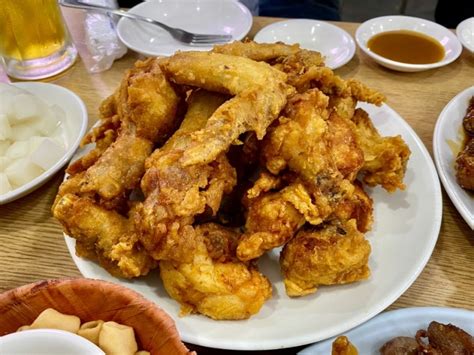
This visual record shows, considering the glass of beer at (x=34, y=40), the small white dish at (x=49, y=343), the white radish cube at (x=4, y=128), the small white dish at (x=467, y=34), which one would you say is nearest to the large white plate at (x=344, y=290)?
the small white dish at (x=49, y=343)

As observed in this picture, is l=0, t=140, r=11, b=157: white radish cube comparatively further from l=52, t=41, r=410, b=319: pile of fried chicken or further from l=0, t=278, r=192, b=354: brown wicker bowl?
l=0, t=278, r=192, b=354: brown wicker bowl

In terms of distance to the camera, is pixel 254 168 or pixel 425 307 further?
pixel 254 168

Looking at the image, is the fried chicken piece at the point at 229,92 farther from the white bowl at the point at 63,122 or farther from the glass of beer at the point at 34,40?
the glass of beer at the point at 34,40

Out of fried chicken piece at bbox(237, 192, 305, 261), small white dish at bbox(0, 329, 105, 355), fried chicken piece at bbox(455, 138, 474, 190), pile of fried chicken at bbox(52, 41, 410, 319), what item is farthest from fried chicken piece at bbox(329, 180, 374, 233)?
small white dish at bbox(0, 329, 105, 355)

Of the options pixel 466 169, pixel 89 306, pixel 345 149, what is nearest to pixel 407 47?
pixel 466 169

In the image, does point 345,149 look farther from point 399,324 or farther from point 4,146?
point 4,146

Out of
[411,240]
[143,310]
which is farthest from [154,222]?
[411,240]

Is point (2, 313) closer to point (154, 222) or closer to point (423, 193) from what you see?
point (154, 222)
